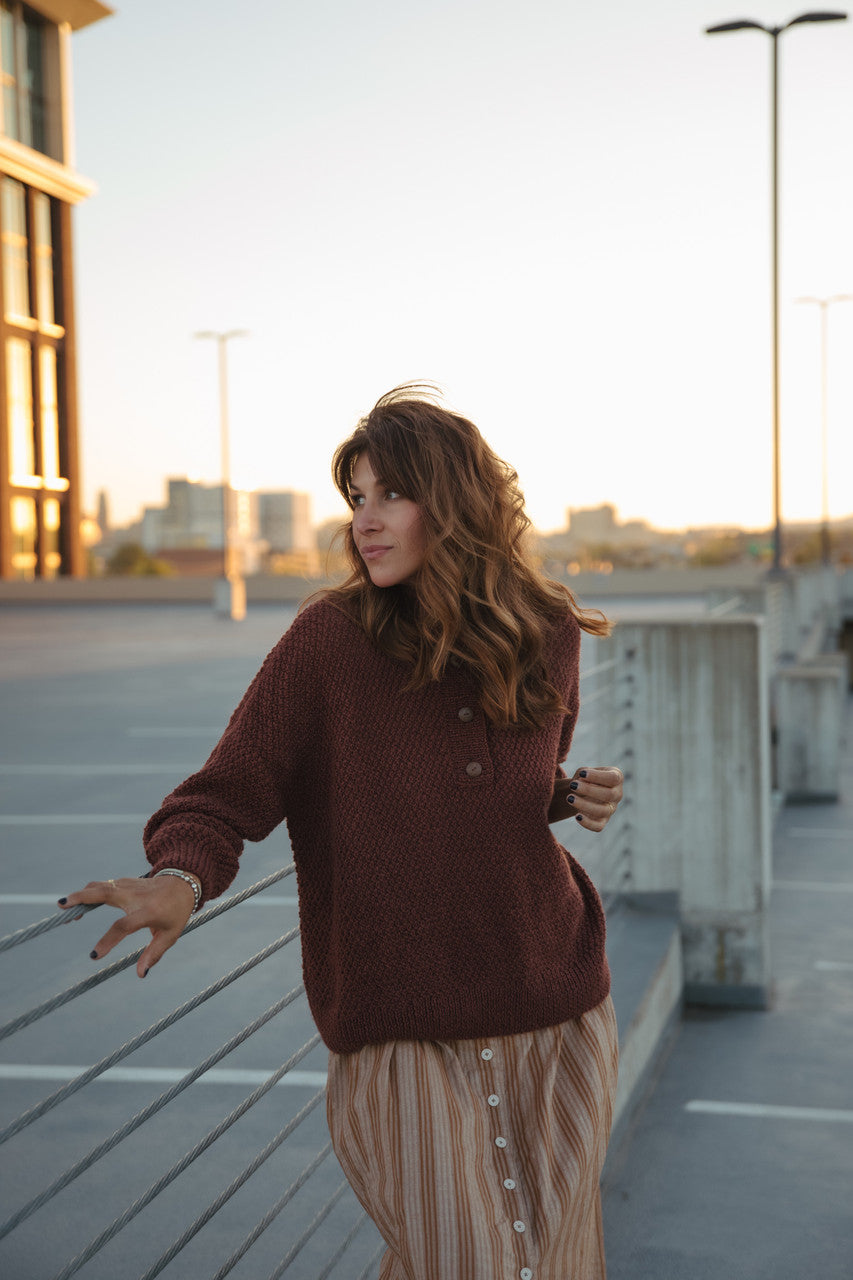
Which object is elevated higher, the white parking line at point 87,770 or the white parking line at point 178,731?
the white parking line at point 178,731

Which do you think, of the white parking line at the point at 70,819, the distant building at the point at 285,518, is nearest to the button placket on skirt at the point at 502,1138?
the white parking line at the point at 70,819

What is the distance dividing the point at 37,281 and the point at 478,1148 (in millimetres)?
49735

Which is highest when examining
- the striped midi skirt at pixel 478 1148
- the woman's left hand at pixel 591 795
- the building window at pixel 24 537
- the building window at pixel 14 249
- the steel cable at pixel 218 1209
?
the building window at pixel 14 249

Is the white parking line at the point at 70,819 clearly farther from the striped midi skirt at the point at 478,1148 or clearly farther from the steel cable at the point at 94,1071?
the striped midi skirt at the point at 478,1148

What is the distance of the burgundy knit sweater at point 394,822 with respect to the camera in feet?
5.88

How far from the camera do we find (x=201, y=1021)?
4289 millimetres

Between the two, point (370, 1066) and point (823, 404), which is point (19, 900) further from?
point (823, 404)

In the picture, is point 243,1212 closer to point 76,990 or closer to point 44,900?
point 76,990

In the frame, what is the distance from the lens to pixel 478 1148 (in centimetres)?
176

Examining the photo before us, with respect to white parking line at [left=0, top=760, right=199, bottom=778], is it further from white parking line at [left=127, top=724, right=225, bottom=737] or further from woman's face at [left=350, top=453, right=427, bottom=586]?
woman's face at [left=350, top=453, right=427, bottom=586]

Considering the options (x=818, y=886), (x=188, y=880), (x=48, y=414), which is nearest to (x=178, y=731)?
(x=818, y=886)

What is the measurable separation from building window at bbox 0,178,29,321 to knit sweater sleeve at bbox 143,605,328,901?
47.8m

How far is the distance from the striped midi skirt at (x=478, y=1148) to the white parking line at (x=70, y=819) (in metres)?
5.95

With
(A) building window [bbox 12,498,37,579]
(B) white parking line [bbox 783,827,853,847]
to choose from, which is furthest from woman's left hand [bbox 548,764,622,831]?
(A) building window [bbox 12,498,37,579]
